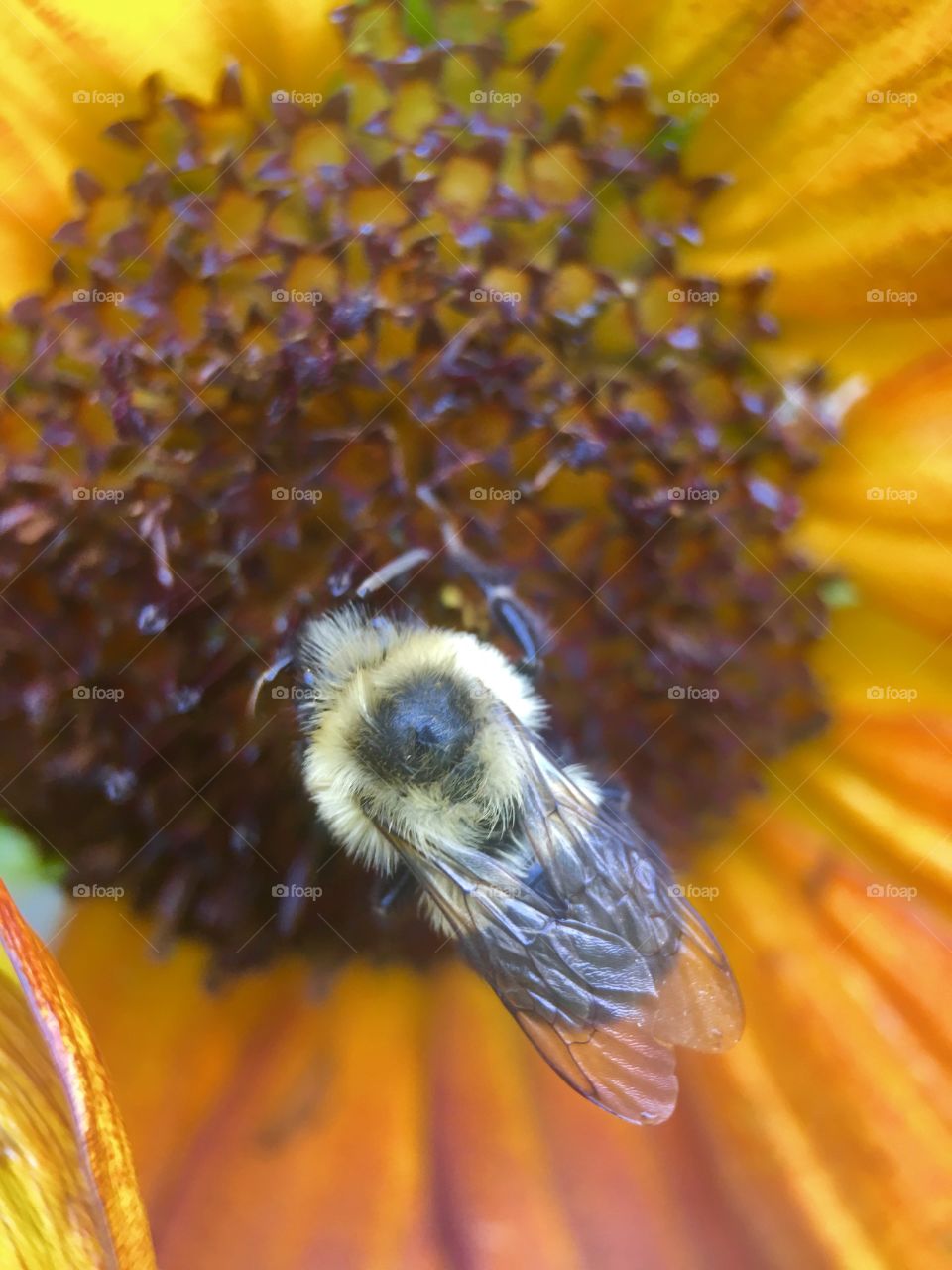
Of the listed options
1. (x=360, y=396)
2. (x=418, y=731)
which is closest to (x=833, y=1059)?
(x=418, y=731)

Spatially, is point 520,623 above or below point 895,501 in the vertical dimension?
above

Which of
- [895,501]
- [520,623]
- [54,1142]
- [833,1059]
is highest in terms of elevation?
[54,1142]

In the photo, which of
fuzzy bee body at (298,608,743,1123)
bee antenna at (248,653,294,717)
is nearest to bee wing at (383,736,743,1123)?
fuzzy bee body at (298,608,743,1123)

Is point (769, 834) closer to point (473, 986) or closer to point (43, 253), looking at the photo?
point (473, 986)

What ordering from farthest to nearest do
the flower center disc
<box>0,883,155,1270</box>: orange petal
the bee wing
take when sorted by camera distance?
the flower center disc, the bee wing, <box>0,883,155,1270</box>: orange petal

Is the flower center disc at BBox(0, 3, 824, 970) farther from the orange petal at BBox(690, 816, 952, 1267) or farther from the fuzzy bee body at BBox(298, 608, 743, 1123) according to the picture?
the orange petal at BBox(690, 816, 952, 1267)

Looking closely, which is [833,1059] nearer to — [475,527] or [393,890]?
[393,890]

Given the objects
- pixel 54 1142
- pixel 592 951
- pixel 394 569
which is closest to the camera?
pixel 54 1142

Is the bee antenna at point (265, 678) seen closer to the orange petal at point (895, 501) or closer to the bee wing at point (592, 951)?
the bee wing at point (592, 951)
